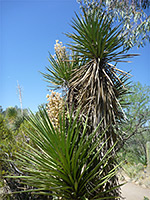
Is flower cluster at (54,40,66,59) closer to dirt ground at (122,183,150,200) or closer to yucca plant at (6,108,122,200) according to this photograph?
yucca plant at (6,108,122,200)

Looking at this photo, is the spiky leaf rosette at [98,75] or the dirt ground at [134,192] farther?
the dirt ground at [134,192]

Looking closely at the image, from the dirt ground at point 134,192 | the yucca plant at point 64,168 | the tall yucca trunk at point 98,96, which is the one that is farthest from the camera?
the dirt ground at point 134,192

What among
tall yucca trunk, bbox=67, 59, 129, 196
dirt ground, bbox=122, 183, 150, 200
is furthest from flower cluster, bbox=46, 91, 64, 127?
dirt ground, bbox=122, 183, 150, 200

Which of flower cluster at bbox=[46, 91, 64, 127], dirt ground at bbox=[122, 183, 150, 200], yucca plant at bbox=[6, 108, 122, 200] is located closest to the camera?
yucca plant at bbox=[6, 108, 122, 200]

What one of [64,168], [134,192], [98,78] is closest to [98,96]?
[98,78]

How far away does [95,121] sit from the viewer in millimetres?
2574

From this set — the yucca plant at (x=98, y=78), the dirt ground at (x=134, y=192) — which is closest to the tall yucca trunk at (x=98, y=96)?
the yucca plant at (x=98, y=78)

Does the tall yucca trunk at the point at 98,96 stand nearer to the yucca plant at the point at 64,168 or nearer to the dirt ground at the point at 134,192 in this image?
the yucca plant at the point at 64,168

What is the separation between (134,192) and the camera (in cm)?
666

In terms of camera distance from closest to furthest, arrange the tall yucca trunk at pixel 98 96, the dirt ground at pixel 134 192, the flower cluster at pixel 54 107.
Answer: the flower cluster at pixel 54 107, the tall yucca trunk at pixel 98 96, the dirt ground at pixel 134 192

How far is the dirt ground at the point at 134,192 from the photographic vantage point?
20.0 ft

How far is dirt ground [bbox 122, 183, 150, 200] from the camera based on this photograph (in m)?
6.09

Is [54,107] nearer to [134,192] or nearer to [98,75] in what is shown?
[98,75]

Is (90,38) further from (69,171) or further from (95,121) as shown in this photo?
(69,171)
